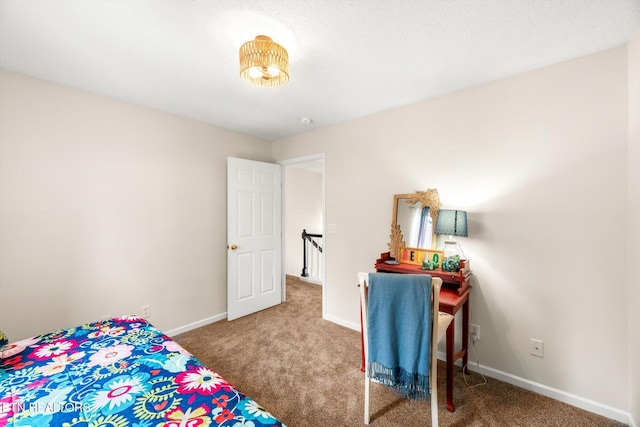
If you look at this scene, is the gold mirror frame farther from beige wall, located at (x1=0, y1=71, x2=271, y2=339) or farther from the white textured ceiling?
beige wall, located at (x1=0, y1=71, x2=271, y2=339)

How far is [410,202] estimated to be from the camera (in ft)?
8.34

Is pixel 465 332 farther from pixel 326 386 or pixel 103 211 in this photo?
pixel 103 211

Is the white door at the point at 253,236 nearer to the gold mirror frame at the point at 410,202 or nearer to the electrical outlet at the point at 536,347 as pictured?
the gold mirror frame at the point at 410,202

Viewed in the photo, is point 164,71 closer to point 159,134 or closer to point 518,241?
point 159,134

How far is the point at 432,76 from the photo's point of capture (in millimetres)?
2082

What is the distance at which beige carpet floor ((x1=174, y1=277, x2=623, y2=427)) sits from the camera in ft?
5.61

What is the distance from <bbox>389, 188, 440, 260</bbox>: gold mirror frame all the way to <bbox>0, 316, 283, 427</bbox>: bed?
184cm

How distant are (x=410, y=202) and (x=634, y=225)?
55.0 inches

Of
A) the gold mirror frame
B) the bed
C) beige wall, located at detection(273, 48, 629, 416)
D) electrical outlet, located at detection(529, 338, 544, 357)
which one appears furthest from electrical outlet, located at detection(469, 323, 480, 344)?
the bed

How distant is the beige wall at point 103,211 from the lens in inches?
79.0

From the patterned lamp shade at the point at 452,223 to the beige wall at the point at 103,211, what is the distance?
248cm

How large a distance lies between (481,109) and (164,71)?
252 centimetres

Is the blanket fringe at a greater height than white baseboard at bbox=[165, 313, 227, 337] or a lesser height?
greater

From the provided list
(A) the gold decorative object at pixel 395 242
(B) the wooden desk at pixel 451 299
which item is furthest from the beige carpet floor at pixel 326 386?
(A) the gold decorative object at pixel 395 242
